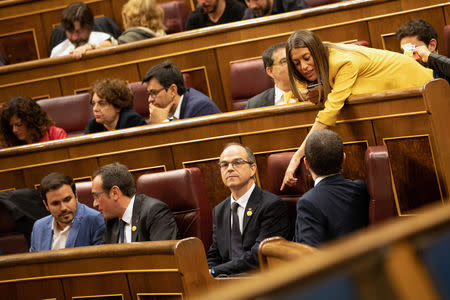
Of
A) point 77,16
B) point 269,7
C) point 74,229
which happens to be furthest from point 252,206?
point 77,16

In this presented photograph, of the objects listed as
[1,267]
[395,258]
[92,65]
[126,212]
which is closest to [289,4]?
[92,65]

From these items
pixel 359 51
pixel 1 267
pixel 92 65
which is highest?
pixel 92 65

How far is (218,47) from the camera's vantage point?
1.69 meters

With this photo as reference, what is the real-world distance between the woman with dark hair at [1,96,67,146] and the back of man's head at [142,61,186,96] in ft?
0.90

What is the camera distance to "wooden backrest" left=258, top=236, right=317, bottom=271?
739mm

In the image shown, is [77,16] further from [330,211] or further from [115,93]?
[330,211]

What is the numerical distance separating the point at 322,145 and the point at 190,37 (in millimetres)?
821

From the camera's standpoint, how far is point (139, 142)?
4.55ft

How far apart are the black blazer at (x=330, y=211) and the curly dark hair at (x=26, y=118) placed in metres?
0.84

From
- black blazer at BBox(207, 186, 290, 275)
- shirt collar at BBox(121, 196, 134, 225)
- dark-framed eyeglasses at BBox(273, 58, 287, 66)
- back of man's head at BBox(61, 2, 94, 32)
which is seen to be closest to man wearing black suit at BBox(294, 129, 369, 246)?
black blazer at BBox(207, 186, 290, 275)

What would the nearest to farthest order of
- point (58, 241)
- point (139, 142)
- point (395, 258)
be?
point (395, 258), point (58, 241), point (139, 142)

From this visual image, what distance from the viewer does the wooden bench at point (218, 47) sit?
1.54m

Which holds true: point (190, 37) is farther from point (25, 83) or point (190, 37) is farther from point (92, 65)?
point (25, 83)

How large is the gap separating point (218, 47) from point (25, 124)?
0.50 metres
